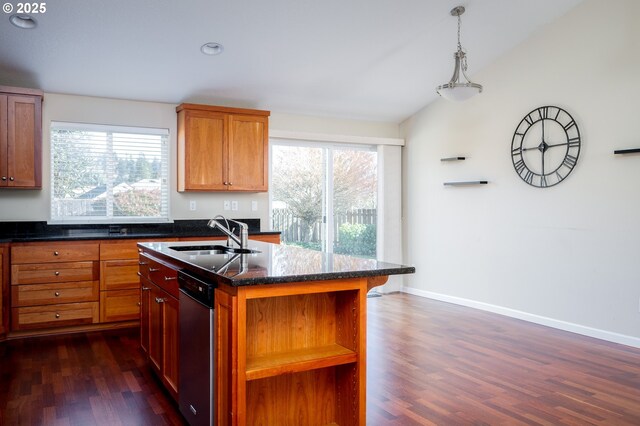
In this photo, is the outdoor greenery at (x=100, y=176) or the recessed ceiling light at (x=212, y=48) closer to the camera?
the recessed ceiling light at (x=212, y=48)

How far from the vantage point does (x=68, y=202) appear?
475cm

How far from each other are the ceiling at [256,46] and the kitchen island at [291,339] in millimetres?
2237

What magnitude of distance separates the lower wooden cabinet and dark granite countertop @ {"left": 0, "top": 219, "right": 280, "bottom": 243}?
126cm

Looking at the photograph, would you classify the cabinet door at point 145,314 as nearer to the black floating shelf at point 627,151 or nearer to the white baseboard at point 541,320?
the white baseboard at point 541,320

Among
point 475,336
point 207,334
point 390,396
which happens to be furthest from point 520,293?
point 207,334

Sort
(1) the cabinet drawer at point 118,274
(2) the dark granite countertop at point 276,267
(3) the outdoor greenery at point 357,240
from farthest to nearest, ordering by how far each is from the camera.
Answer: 1. (3) the outdoor greenery at point 357,240
2. (1) the cabinet drawer at point 118,274
3. (2) the dark granite countertop at point 276,267

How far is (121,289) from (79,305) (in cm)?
36

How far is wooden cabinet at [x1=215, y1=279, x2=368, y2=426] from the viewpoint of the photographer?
1.88 m

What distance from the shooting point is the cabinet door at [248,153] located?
16.6 feet

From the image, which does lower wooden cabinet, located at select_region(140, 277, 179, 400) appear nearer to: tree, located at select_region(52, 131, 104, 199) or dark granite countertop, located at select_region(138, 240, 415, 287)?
dark granite countertop, located at select_region(138, 240, 415, 287)

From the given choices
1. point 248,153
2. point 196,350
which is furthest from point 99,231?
point 196,350

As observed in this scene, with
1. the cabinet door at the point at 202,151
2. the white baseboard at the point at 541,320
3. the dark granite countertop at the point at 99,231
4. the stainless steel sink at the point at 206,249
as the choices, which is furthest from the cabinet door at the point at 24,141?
the white baseboard at the point at 541,320

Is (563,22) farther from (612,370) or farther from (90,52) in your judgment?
(90,52)

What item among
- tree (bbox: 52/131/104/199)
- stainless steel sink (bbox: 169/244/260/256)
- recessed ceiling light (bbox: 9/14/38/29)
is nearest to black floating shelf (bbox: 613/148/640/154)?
stainless steel sink (bbox: 169/244/260/256)
